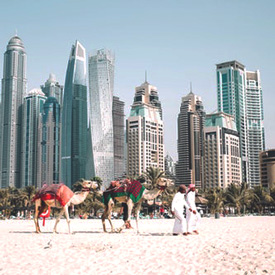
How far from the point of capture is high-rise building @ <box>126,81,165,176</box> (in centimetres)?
16362

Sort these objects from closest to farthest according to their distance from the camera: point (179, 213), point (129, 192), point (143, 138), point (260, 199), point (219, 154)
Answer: point (179, 213)
point (129, 192)
point (260, 199)
point (219, 154)
point (143, 138)

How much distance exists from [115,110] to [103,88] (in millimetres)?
15550

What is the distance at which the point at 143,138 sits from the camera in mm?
165500

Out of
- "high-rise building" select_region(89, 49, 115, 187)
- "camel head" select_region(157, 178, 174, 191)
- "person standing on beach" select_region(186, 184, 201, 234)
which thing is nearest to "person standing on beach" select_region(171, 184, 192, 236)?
"person standing on beach" select_region(186, 184, 201, 234)

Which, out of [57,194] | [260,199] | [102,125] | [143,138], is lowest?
[260,199]

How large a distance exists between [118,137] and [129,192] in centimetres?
17517

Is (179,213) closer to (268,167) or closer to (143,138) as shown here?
(268,167)

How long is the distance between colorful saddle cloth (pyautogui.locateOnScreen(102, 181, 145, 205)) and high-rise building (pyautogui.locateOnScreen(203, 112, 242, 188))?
→ 146786 millimetres

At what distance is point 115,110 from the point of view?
638 ft

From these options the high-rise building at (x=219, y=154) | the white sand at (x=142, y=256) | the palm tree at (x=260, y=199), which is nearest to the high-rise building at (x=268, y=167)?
the high-rise building at (x=219, y=154)

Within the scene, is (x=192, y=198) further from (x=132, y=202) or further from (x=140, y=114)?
(x=140, y=114)

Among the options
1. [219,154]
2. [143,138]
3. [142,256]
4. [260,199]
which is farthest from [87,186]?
[219,154]

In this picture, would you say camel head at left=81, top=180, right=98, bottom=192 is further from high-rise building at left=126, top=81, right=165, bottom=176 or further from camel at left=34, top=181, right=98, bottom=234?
high-rise building at left=126, top=81, right=165, bottom=176

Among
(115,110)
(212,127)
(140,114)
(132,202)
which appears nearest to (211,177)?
(212,127)
